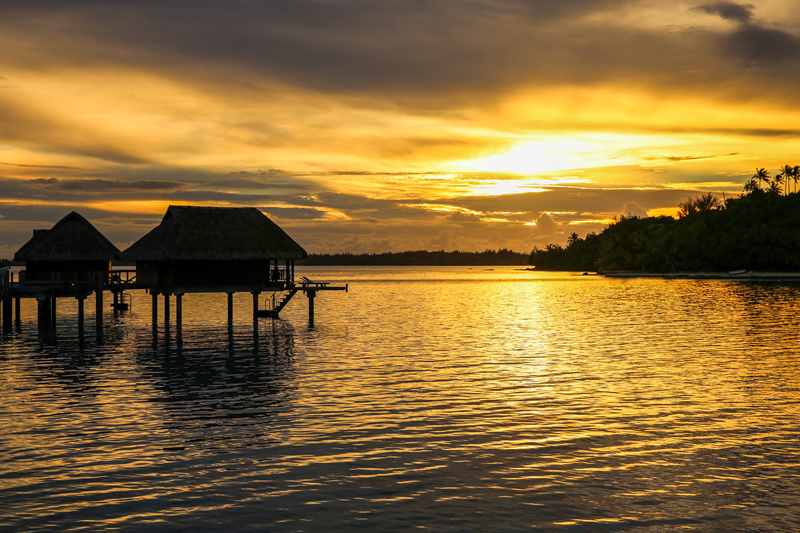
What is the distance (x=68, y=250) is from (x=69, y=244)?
1.70 feet

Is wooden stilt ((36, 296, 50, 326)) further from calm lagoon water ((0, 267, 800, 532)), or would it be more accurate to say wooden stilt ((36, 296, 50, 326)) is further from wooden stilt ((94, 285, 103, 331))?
calm lagoon water ((0, 267, 800, 532))

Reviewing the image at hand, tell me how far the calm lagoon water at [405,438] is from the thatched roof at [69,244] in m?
16.3

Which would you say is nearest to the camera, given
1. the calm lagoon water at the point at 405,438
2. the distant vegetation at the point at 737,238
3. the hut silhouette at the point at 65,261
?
the calm lagoon water at the point at 405,438

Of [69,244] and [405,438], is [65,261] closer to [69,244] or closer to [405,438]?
[69,244]

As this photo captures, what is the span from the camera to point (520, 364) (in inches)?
1081

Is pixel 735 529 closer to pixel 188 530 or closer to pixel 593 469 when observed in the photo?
pixel 593 469

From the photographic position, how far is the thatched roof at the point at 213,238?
133ft

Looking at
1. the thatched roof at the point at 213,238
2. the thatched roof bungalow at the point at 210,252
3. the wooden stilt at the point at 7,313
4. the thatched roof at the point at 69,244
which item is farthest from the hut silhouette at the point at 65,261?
the thatched roof at the point at 213,238

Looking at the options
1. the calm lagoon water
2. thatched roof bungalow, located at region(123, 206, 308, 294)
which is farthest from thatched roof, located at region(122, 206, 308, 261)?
the calm lagoon water

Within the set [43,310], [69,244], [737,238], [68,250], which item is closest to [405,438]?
[68,250]

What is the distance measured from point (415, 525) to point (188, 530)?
321cm

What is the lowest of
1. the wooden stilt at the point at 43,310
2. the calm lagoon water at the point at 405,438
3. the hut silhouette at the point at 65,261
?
the calm lagoon water at the point at 405,438

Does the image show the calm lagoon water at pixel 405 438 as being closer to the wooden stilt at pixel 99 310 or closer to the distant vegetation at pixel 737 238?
the wooden stilt at pixel 99 310

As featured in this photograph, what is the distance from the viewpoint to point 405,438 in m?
15.2
